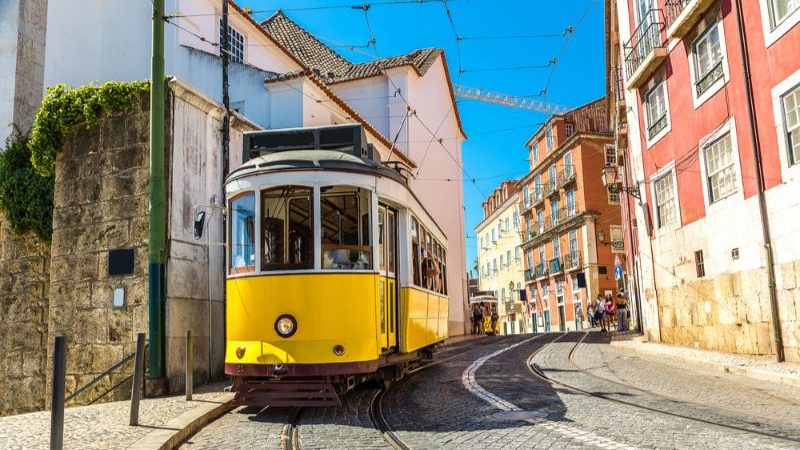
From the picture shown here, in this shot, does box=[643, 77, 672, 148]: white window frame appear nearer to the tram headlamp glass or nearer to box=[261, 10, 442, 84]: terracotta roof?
box=[261, 10, 442, 84]: terracotta roof

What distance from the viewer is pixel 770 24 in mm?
11961

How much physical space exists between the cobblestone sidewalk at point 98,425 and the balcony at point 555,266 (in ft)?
133

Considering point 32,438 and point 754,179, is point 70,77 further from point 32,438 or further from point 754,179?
point 754,179

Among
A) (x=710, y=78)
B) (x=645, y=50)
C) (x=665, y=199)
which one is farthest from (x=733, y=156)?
(x=645, y=50)

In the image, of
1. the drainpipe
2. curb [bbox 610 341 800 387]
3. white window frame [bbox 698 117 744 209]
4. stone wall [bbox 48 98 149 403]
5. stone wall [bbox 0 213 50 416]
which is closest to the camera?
curb [bbox 610 341 800 387]

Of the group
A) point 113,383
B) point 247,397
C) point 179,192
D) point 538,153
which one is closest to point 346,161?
point 247,397

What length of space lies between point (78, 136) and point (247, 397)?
21.1ft

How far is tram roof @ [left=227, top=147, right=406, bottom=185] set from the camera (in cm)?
784

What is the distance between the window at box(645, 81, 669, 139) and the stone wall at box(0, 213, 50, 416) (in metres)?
Result: 15.2

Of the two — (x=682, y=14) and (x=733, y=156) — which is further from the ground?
(x=682, y=14)

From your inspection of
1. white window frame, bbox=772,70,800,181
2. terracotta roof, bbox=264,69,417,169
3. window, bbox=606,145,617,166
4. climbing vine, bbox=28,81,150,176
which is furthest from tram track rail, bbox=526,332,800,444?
window, bbox=606,145,617,166

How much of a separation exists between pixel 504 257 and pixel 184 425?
188ft

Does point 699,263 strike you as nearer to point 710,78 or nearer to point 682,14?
point 710,78

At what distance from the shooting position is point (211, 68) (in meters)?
18.2
